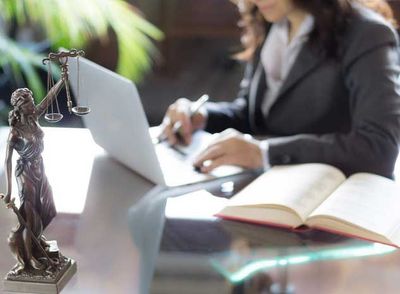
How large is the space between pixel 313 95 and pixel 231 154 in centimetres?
34

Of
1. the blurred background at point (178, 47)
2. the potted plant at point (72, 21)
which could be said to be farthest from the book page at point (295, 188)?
the blurred background at point (178, 47)

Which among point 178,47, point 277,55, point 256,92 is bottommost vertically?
point 178,47

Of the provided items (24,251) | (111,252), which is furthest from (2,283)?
(111,252)

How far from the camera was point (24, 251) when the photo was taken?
97 centimetres

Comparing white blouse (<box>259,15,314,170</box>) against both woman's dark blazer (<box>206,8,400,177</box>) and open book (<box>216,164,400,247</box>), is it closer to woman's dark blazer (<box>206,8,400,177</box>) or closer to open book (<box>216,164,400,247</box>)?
woman's dark blazer (<box>206,8,400,177</box>)

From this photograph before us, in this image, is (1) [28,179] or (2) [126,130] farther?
(2) [126,130]

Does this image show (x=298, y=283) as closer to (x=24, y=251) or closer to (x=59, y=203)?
(x=24, y=251)

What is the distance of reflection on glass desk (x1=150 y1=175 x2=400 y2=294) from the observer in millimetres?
1015

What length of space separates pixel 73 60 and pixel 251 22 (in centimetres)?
70

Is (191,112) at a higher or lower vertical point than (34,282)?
lower

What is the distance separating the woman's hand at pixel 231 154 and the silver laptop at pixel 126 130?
0.02m

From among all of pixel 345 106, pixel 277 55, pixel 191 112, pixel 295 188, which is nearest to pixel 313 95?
pixel 345 106

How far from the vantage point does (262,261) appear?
108 cm

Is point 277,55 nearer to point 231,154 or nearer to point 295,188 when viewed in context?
point 231,154
